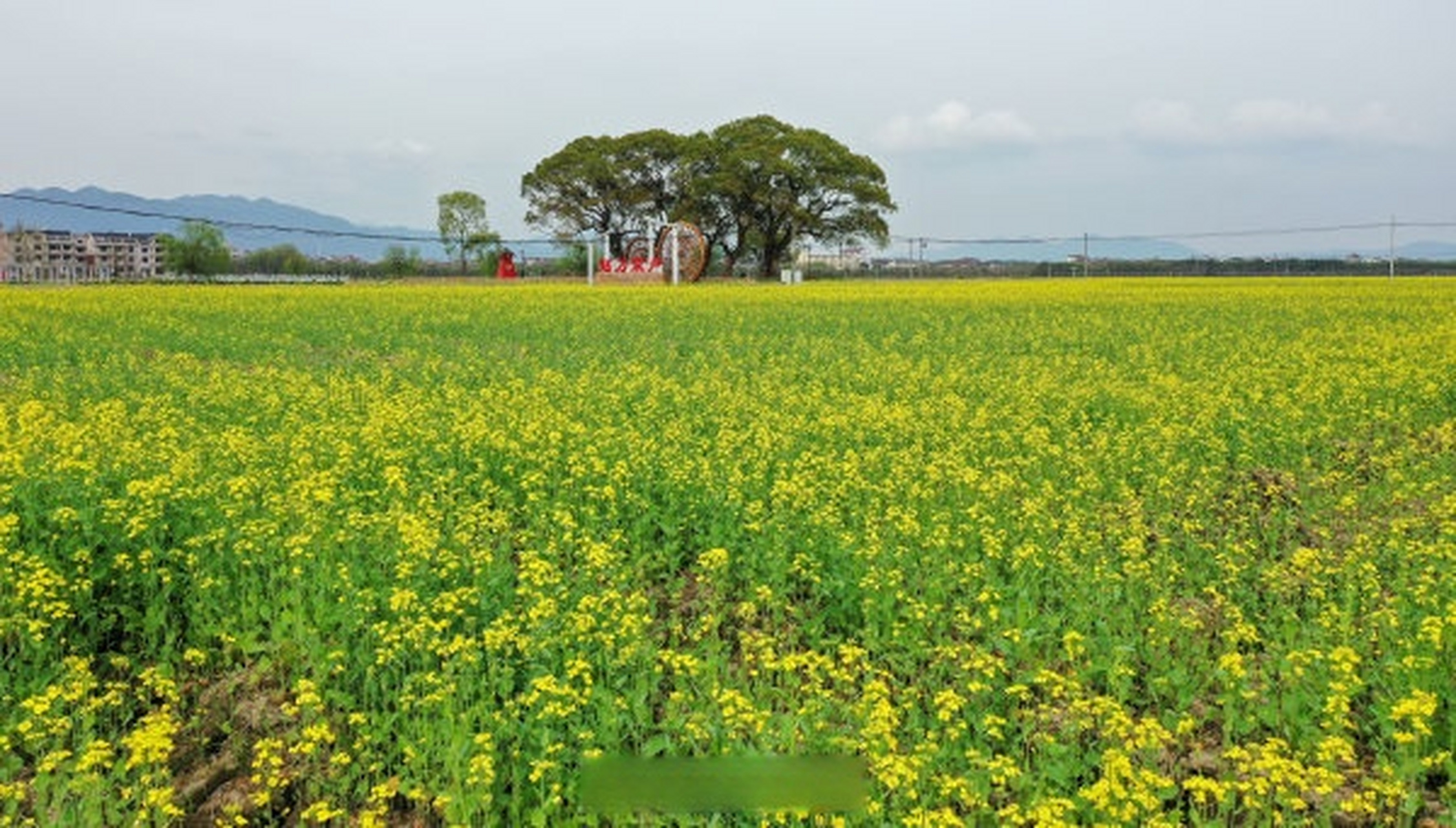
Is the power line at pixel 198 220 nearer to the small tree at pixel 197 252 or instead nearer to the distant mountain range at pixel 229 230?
the distant mountain range at pixel 229 230

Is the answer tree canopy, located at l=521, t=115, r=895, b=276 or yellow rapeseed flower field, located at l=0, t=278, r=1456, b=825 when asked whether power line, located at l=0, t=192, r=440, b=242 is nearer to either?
tree canopy, located at l=521, t=115, r=895, b=276

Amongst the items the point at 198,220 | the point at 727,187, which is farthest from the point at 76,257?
the point at 727,187

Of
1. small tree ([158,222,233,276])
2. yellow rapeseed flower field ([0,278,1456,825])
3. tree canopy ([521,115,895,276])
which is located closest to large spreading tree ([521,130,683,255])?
tree canopy ([521,115,895,276])

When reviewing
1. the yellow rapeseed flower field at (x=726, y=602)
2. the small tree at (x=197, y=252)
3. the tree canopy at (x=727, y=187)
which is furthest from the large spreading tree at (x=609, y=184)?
the yellow rapeseed flower field at (x=726, y=602)

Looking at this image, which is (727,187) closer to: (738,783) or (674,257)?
(674,257)

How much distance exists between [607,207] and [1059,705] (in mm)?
70200

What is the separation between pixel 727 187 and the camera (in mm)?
67438

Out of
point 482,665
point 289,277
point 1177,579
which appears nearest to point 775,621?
point 482,665

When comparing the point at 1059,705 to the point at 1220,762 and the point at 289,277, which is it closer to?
the point at 1220,762

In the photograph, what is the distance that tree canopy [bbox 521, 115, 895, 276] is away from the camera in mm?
68438

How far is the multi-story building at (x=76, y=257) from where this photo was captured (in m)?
56.0

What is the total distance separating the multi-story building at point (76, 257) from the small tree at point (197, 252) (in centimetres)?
117

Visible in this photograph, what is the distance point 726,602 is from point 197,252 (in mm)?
78556

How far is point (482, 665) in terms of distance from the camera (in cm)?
537
